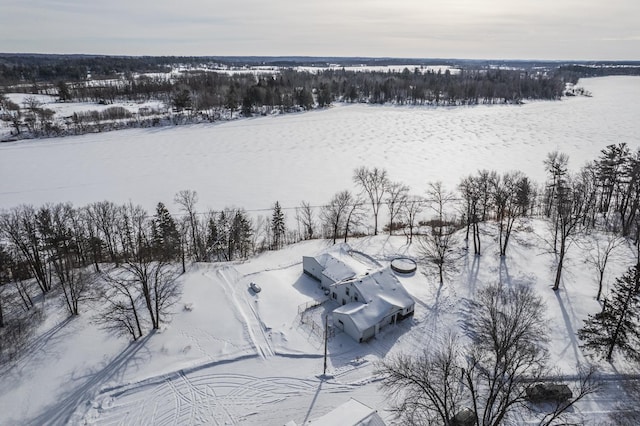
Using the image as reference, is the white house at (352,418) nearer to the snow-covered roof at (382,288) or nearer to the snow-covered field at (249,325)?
the snow-covered field at (249,325)

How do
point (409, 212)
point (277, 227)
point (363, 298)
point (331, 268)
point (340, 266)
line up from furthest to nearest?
point (409, 212) < point (277, 227) < point (331, 268) < point (340, 266) < point (363, 298)

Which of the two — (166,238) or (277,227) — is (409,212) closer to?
(277,227)

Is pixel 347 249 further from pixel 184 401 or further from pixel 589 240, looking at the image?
pixel 589 240

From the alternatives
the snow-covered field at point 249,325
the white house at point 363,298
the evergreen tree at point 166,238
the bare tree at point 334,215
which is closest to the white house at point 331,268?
the white house at point 363,298

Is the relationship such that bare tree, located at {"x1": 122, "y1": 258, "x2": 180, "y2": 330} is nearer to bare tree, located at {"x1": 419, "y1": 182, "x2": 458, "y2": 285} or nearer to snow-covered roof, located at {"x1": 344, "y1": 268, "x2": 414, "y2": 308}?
snow-covered roof, located at {"x1": 344, "y1": 268, "x2": 414, "y2": 308}

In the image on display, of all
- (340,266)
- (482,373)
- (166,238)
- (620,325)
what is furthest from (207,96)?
(620,325)

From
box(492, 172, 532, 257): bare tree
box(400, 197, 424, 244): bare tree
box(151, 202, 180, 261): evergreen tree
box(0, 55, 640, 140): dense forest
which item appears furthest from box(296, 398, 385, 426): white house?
box(0, 55, 640, 140): dense forest

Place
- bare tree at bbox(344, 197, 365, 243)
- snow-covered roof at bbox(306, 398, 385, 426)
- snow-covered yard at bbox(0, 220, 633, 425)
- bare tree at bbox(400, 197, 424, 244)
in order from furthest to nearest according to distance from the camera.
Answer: bare tree at bbox(344, 197, 365, 243) → bare tree at bbox(400, 197, 424, 244) → snow-covered yard at bbox(0, 220, 633, 425) → snow-covered roof at bbox(306, 398, 385, 426)

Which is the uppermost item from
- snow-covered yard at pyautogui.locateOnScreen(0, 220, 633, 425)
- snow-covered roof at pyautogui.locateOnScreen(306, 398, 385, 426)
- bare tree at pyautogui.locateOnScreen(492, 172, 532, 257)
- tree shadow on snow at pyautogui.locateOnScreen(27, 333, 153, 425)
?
bare tree at pyautogui.locateOnScreen(492, 172, 532, 257)
